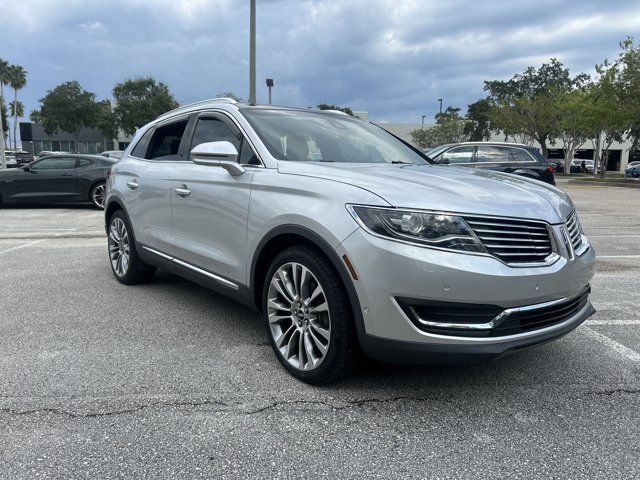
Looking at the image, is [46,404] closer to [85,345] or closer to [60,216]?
[85,345]

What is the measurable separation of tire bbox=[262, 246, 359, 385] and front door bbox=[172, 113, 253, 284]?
403 mm

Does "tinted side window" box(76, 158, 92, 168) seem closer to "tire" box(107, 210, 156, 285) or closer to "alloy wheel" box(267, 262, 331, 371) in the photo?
"tire" box(107, 210, 156, 285)

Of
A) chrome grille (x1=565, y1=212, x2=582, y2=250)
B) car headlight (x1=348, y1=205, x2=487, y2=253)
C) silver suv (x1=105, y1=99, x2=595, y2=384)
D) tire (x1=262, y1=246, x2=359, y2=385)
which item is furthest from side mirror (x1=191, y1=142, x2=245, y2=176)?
chrome grille (x1=565, y1=212, x2=582, y2=250)

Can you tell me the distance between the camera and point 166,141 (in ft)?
16.5

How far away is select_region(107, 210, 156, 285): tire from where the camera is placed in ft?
17.8

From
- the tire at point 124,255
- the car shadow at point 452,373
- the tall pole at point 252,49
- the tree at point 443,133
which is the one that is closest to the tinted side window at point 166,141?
the tire at point 124,255

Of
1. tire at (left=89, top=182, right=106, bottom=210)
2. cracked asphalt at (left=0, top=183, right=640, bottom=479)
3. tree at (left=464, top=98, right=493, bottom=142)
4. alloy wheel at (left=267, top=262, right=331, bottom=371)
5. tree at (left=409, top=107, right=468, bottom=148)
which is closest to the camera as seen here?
cracked asphalt at (left=0, top=183, right=640, bottom=479)

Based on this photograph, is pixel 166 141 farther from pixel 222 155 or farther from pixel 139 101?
pixel 139 101

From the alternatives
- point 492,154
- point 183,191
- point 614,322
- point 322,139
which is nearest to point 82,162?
point 183,191

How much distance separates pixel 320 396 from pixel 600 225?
33.0 feet

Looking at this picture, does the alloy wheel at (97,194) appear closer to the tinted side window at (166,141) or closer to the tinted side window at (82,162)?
the tinted side window at (82,162)

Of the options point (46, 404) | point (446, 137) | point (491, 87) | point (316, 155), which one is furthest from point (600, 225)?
point (491, 87)

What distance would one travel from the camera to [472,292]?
2.58 m

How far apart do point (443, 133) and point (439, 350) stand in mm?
57700
